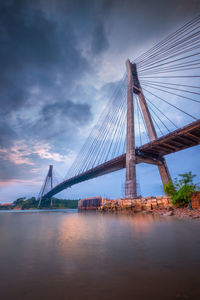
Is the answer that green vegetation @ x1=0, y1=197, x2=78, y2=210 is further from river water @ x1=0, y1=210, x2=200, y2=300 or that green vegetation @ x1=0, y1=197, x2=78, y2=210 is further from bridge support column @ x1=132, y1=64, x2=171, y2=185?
river water @ x1=0, y1=210, x2=200, y2=300

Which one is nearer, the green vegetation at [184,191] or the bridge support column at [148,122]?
the green vegetation at [184,191]

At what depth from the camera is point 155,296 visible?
85 centimetres

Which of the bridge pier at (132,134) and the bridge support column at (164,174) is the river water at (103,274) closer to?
the bridge pier at (132,134)

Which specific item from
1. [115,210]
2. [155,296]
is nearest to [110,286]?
[155,296]

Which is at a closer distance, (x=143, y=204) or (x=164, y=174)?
(x=143, y=204)

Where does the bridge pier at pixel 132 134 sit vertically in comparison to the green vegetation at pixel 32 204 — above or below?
above

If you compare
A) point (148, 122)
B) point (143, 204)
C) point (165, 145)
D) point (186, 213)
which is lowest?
point (186, 213)

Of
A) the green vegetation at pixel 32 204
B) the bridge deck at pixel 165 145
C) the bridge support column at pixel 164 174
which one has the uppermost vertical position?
the bridge deck at pixel 165 145

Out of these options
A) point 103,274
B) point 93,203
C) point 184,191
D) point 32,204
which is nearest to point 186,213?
point 184,191

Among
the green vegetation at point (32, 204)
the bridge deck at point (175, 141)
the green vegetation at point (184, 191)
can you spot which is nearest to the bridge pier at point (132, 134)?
the bridge deck at point (175, 141)

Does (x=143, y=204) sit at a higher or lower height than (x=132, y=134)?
lower

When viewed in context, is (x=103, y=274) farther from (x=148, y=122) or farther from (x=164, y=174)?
(x=148, y=122)

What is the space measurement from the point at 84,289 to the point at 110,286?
0.62ft

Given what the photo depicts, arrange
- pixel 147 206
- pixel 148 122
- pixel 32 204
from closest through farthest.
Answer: pixel 147 206 → pixel 148 122 → pixel 32 204
